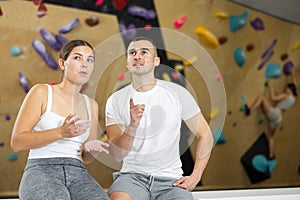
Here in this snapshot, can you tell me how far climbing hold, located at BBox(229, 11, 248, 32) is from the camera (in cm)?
370

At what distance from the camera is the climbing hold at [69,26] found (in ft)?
10.2

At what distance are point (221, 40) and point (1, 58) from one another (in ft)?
5.75

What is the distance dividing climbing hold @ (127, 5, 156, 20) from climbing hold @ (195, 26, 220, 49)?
0.41 m

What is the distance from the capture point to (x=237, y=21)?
12.2ft

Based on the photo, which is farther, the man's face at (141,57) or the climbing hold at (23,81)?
the climbing hold at (23,81)

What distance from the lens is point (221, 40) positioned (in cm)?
366

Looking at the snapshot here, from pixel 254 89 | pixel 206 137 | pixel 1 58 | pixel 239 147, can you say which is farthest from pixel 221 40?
pixel 206 137

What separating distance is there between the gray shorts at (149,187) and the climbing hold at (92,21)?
5.64 feet

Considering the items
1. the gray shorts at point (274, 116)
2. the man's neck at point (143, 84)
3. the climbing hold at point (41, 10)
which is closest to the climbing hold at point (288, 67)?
the gray shorts at point (274, 116)

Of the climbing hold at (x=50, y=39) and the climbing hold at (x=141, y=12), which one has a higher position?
the climbing hold at (x=141, y=12)

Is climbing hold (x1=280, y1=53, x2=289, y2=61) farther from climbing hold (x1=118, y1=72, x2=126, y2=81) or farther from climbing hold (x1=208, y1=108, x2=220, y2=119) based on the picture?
climbing hold (x1=118, y1=72, x2=126, y2=81)

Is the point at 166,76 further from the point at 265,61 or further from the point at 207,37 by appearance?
the point at 265,61

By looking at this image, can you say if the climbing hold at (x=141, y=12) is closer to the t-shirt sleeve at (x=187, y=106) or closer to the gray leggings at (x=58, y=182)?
the t-shirt sleeve at (x=187, y=106)

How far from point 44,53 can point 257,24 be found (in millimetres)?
1836
